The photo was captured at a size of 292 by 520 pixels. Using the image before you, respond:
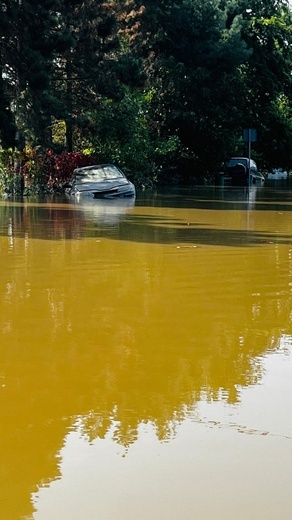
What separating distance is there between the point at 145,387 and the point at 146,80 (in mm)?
36639

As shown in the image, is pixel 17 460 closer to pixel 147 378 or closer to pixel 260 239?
pixel 147 378

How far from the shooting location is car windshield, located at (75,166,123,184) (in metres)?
33.9

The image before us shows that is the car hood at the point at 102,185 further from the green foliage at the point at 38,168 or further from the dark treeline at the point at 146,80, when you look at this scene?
the green foliage at the point at 38,168

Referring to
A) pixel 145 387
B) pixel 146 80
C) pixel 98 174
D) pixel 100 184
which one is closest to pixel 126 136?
pixel 146 80

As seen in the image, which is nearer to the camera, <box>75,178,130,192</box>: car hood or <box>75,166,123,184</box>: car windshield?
<box>75,178,130,192</box>: car hood

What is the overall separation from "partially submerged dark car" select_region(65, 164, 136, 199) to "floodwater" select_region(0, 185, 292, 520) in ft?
62.4

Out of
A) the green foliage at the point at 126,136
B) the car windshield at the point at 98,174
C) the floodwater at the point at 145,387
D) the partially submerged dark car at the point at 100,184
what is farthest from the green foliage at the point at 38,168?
the floodwater at the point at 145,387

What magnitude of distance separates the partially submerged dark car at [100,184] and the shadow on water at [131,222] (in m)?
1.27

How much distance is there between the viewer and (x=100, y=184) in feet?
108

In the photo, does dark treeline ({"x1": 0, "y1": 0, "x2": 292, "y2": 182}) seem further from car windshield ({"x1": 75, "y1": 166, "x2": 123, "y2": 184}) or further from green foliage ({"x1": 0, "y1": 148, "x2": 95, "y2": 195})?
car windshield ({"x1": 75, "y1": 166, "x2": 123, "y2": 184})

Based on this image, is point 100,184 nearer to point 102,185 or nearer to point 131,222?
point 102,185

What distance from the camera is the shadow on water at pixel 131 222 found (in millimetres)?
16958

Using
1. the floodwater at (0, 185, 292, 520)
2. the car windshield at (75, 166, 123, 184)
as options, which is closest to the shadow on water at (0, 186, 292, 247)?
the car windshield at (75, 166, 123, 184)

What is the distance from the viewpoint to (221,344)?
24.8 ft
